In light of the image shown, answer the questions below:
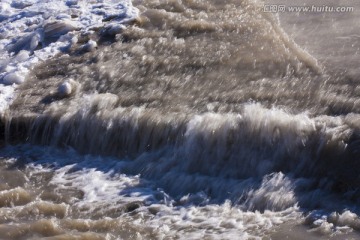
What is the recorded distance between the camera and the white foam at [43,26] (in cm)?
712

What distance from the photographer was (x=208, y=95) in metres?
5.94

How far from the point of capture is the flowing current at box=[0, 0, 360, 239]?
15.6 ft

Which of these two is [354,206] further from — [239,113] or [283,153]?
[239,113]

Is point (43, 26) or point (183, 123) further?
point (43, 26)

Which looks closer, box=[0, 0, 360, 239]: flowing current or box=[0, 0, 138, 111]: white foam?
box=[0, 0, 360, 239]: flowing current

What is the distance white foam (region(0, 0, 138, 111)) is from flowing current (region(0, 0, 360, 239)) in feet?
0.08

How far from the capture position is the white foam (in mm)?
7121

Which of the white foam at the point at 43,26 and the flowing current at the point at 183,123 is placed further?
the white foam at the point at 43,26

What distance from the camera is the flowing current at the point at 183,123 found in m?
4.76

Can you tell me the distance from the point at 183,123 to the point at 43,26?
2812 mm

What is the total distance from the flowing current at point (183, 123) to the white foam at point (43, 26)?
0.02 m

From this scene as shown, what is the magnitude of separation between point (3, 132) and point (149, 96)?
1365 millimetres

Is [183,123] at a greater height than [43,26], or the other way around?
[43,26]

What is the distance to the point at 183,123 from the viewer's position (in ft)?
18.2
